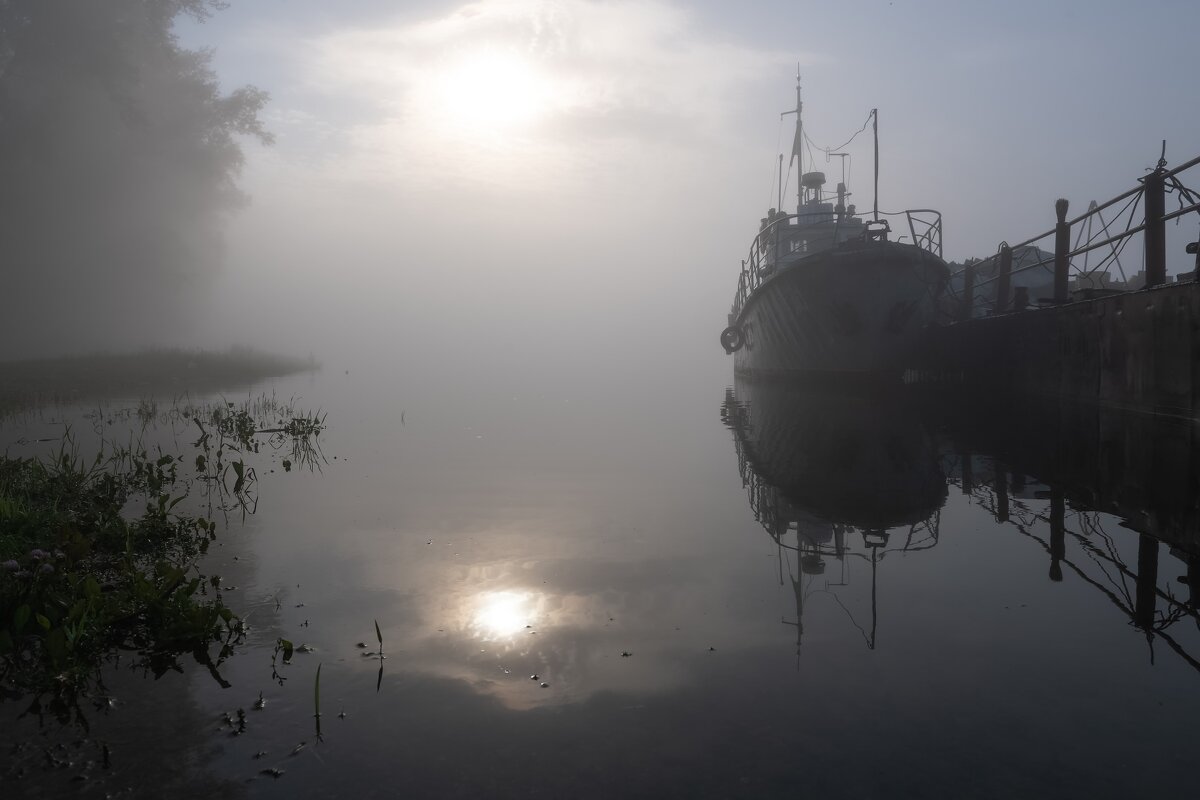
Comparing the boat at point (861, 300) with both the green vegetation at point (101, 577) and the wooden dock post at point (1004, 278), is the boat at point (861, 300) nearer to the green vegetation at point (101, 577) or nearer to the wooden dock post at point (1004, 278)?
the wooden dock post at point (1004, 278)

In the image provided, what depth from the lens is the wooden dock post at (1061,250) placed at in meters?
15.1

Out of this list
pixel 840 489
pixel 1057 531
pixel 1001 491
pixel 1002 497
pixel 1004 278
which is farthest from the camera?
pixel 1004 278

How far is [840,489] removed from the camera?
723 centimetres

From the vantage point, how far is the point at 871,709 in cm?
288

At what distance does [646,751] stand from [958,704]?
110cm

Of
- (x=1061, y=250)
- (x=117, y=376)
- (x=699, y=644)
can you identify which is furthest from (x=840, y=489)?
(x=117, y=376)

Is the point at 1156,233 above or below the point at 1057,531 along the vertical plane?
above

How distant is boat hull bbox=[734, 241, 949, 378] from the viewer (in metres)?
20.1

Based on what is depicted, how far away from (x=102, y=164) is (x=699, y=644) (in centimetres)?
3904

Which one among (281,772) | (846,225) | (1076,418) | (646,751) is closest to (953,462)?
(1076,418)

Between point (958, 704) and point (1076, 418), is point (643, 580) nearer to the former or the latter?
point (958, 704)

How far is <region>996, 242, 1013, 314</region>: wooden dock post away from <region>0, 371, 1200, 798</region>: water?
11.2 m

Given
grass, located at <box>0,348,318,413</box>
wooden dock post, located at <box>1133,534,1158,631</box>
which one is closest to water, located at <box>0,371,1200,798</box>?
wooden dock post, located at <box>1133,534,1158,631</box>

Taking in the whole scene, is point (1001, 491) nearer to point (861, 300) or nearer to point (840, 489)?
point (840, 489)
